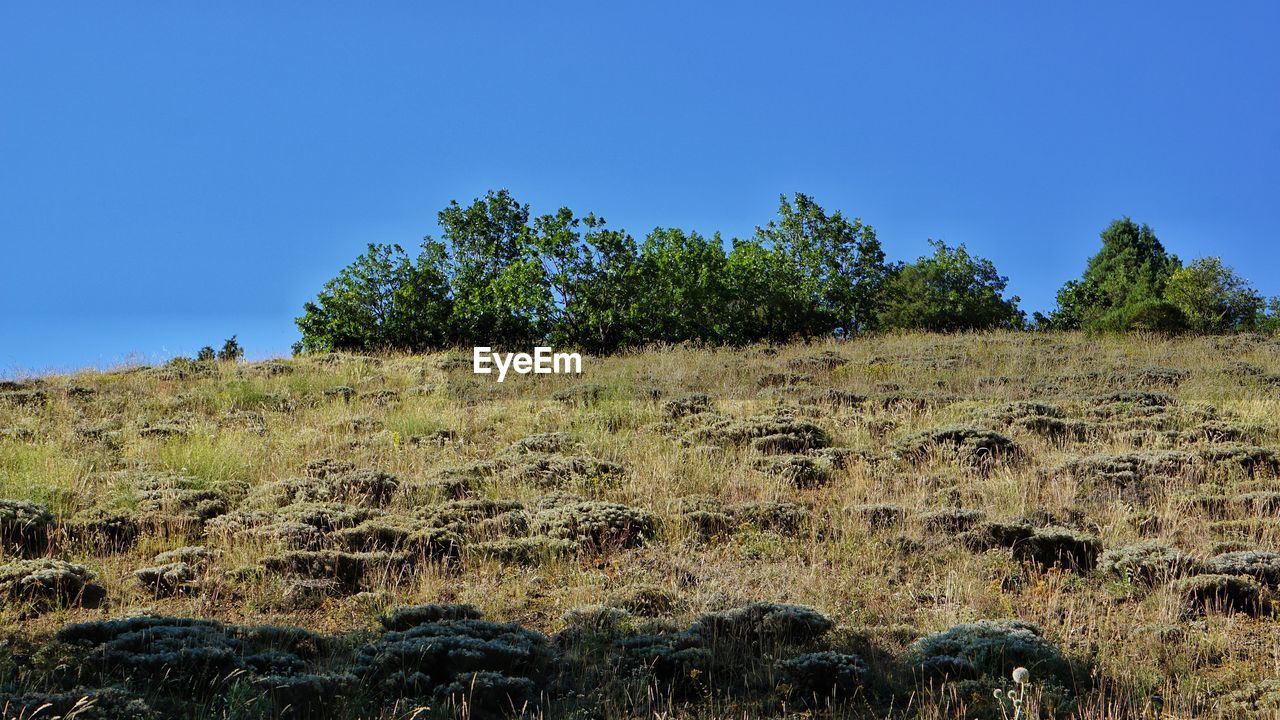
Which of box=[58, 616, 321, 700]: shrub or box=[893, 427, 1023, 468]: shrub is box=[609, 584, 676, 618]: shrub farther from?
box=[893, 427, 1023, 468]: shrub

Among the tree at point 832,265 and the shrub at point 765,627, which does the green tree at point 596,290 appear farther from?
the shrub at point 765,627

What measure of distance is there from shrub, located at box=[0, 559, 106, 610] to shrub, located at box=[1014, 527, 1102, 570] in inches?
287

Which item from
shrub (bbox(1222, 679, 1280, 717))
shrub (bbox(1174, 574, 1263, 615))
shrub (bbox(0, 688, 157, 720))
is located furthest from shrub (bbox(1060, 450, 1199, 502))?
shrub (bbox(0, 688, 157, 720))

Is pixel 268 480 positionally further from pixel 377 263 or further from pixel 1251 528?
pixel 377 263

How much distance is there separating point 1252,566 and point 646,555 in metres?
4.60

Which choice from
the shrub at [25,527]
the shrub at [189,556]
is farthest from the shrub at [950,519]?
the shrub at [25,527]

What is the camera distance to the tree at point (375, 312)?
35.1 metres

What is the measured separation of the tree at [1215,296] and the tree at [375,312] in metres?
24.0

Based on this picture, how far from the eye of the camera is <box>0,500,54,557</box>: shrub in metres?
8.82

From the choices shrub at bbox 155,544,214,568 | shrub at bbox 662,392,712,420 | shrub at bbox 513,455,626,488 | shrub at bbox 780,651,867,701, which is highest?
shrub at bbox 662,392,712,420

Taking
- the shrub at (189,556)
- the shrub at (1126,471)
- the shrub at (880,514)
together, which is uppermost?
the shrub at (1126,471)

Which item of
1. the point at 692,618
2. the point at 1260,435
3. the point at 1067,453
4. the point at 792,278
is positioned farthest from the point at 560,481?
the point at 792,278

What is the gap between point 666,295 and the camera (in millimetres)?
33656

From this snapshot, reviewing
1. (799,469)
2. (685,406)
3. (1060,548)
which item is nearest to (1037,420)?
(799,469)
